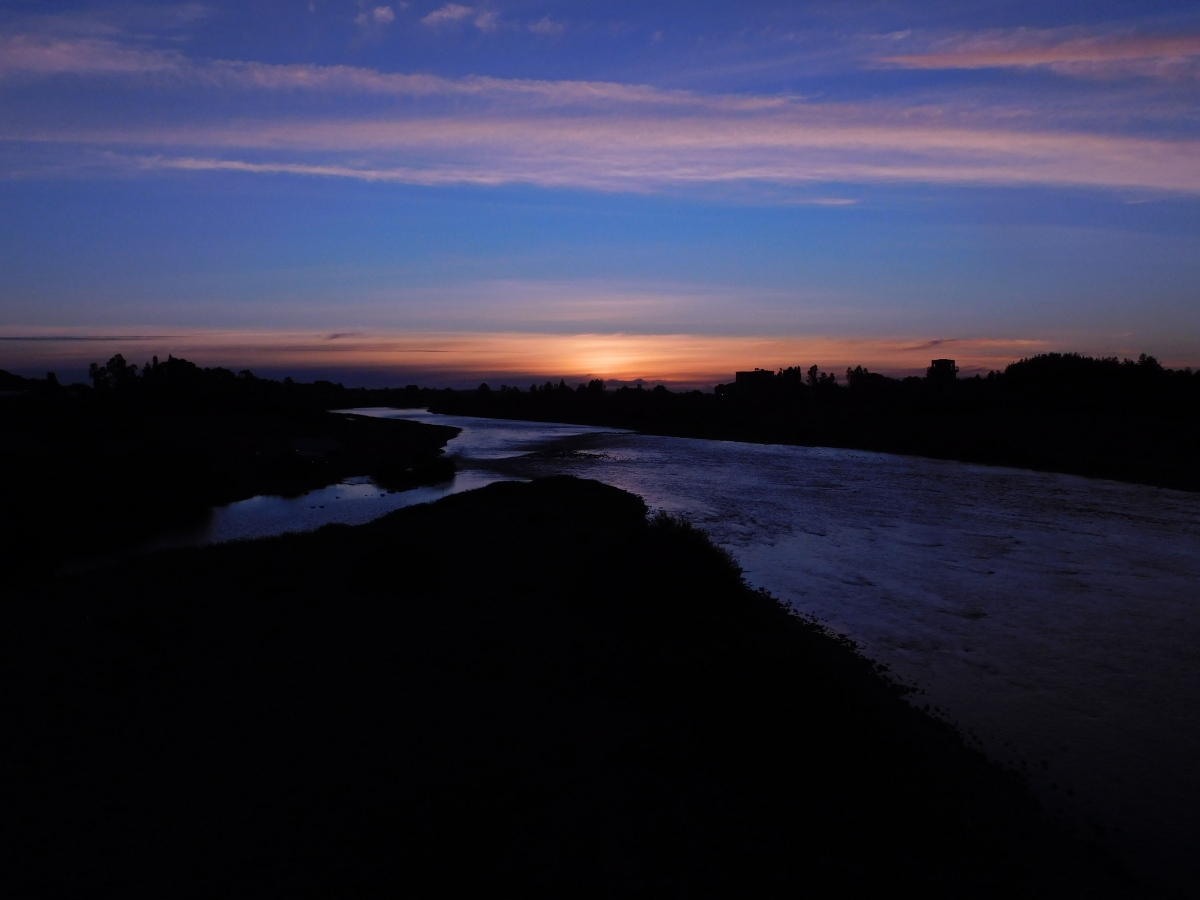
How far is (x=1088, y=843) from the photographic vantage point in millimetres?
7805

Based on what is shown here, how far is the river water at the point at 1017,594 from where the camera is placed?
955 cm

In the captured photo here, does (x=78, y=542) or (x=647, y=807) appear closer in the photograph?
(x=647, y=807)

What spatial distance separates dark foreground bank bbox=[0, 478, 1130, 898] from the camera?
6832mm

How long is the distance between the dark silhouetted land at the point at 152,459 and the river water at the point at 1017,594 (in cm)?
331

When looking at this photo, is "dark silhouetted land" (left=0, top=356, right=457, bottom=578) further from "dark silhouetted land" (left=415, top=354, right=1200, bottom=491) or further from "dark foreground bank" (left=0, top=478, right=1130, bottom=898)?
"dark silhouetted land" (left=415, top=354, right=1200, bottom=491)

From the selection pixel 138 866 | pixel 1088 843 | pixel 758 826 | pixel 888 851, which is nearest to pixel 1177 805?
pixel 1088 843

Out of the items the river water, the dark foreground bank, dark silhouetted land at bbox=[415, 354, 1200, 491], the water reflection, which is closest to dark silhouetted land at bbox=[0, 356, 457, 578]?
the water reflection

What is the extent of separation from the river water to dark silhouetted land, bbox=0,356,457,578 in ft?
10.8

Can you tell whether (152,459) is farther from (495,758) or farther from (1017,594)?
(1017,594)

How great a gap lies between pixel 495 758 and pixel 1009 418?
6986 cm

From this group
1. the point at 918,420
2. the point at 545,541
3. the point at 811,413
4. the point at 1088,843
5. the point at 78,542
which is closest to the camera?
the point at 1088,843

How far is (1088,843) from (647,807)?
14.7 ft

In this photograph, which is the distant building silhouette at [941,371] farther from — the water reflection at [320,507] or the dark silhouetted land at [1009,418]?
the water reflection at [320,507]

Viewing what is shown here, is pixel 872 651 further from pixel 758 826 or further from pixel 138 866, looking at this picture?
pixel 138 866
